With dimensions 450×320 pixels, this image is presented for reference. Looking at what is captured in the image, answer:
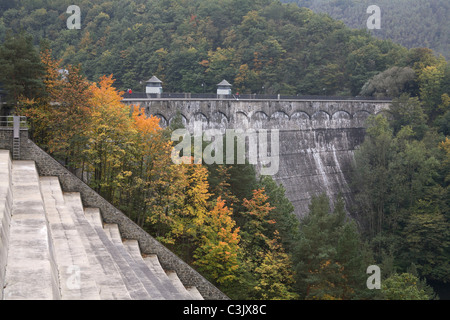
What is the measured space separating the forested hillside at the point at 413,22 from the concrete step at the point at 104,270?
121859mm

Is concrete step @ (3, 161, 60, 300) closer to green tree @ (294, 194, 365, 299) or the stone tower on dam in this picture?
green tree @ (294, 194, 365, 299)

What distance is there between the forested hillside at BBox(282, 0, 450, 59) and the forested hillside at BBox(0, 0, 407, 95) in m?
49.1

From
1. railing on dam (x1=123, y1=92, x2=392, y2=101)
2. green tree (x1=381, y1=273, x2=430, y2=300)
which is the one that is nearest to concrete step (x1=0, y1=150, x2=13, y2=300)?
green tree (x1=381, y1=273, x2=430, y2=300)

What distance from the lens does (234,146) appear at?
40.7 m

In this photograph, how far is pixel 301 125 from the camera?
63.8 metres

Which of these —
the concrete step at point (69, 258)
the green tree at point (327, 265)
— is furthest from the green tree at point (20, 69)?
the green tree at point (327, 265)

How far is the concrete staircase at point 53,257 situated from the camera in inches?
494

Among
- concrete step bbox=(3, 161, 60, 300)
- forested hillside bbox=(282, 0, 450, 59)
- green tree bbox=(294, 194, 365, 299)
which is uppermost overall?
forested hillside bbox=(282, 0, 450, 59)

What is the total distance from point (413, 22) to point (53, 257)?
13580 cm

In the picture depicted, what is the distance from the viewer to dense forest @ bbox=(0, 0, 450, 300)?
96.9 feet

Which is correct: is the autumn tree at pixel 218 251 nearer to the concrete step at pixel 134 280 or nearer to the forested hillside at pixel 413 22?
the concrete step at pixel 134 280

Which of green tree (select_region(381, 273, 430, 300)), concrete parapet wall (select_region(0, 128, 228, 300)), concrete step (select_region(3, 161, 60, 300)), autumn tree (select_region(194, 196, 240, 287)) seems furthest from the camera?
green tree (select_region(381, 273, 430, 300))

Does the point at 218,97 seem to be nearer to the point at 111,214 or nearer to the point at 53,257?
the point at 111,214

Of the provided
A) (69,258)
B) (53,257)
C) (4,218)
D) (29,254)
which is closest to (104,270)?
(69,258)
